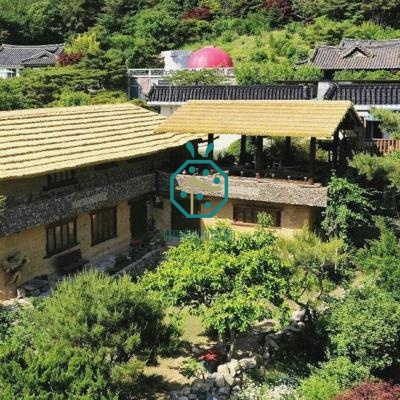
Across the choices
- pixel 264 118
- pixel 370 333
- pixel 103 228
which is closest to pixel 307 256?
pixel 370 333

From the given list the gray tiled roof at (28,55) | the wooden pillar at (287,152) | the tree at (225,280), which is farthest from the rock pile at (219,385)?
the gray tiled roof at (28,55)

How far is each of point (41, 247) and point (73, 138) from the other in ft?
14.3

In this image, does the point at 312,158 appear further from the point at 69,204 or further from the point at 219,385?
the point at 219,385

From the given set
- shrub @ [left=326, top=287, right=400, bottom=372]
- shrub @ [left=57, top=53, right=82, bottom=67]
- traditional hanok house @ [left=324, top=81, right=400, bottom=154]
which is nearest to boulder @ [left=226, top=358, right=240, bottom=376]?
shrub @ [left=326, top=287, right=400, bottom=372]

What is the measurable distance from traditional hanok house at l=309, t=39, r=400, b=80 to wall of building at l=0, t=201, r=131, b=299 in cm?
3004

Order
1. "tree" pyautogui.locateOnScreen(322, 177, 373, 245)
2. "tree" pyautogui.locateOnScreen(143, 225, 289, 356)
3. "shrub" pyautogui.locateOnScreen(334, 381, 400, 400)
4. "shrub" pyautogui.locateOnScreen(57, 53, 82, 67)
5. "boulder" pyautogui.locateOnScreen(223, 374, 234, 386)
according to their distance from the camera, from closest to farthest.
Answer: "shrub" pyautogui.locateOnScreen(334, 381, 400, 400) < "tree" pyautogui.locateOnScreen(143, 225, 289, 356) < "boulder" pyautogui.locateOnScreen(223, 374, 234, 386) < "tree" pyautogui.locateOnScreen(322, 177, 373, 245) < "shrub" pyautogui.locateOnScreen(57, 53, 82, 67)

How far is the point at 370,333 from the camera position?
13.6 meters

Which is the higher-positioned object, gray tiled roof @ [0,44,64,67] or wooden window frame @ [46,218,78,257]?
gray tiled roof @ [0,44,64,67]

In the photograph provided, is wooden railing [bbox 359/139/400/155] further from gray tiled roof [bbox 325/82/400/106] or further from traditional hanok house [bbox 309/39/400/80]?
traditional hanok house [bbox 309/39/400/80]

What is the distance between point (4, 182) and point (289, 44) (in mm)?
51825

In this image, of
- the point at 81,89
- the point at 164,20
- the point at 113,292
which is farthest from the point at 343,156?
the point at 164,20

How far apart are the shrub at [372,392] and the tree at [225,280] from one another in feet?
8.39

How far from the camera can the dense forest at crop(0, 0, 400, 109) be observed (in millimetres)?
46812

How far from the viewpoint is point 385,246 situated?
16984mm
